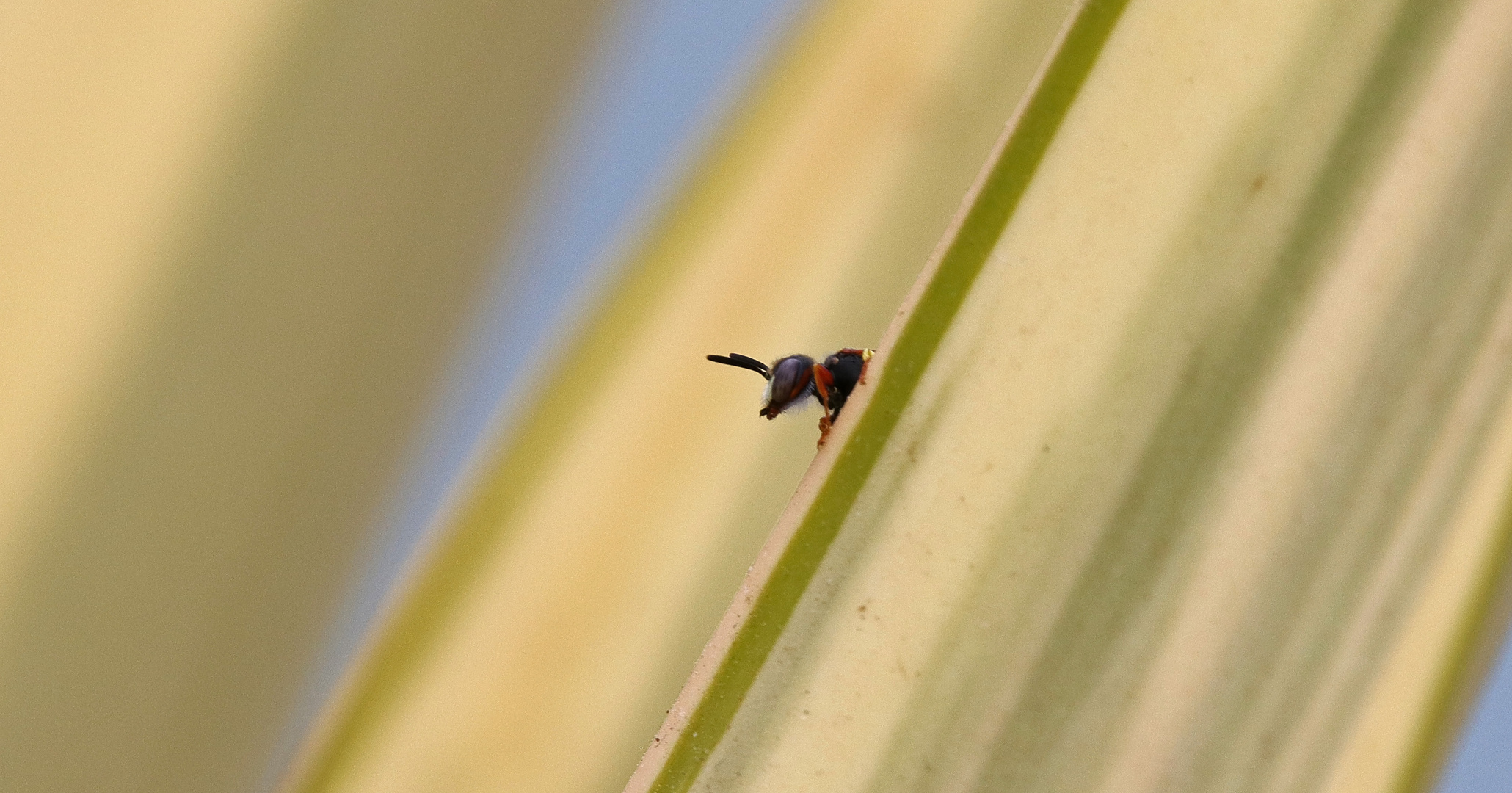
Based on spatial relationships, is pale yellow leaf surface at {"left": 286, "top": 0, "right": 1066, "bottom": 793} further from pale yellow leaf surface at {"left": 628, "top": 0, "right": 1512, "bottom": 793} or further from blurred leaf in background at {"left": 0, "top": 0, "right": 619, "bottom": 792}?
pale yellow leaf surface at {"left": 628, "top": 0, "right": 1512, "bottom": 793}

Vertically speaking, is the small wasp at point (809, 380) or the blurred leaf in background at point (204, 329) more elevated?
the small wasp at point (809, 380)

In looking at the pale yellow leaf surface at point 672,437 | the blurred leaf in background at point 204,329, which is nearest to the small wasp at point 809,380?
the pale yellow leaf surface at point 672,437

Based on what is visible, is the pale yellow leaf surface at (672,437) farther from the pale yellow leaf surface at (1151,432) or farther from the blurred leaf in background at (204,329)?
the pale yellow leaf surface at (1151,432)

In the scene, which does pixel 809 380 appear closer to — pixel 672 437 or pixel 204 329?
pixel 672 437

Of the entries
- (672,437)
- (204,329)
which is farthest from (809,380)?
(204,329)

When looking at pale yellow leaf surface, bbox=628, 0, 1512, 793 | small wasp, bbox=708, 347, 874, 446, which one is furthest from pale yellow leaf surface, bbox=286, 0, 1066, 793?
pale yellow leaf surface, bbox=628, 0, 1512, 793
